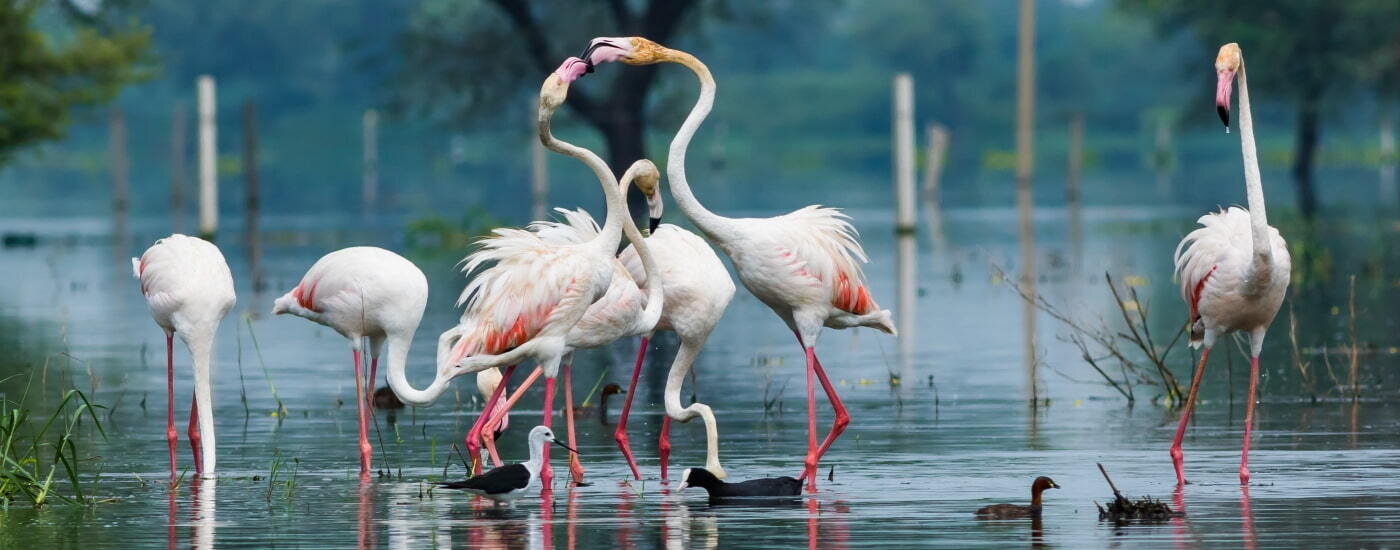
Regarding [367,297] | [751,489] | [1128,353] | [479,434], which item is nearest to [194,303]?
[367,297]

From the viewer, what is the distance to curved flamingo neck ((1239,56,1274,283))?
10219 millimetres

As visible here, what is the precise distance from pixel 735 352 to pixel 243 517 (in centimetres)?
814

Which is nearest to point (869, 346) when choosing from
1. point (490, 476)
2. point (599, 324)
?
point (599, 324)

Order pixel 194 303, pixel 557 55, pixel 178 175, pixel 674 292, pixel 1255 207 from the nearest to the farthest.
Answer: pixel 1255 207, pixel 194 303, pixel 674 292, pixel 557 55, pixel 178 175

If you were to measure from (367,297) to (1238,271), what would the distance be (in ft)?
13.3

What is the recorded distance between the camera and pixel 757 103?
109500 mm

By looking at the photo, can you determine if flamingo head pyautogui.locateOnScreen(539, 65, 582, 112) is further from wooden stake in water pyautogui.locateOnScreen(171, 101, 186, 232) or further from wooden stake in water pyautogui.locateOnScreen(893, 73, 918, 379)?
wooden stake in water pyautogui.locateOnScreen(171, 101, 186, 232)

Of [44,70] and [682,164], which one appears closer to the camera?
[682,164]

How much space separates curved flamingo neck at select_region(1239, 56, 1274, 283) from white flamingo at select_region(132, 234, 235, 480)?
15.4ft

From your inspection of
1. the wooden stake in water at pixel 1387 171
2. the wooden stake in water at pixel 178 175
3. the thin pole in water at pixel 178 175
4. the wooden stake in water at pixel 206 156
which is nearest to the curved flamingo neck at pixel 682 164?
the wooden stake in water at pixel 206 156

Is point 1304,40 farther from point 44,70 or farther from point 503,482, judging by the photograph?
point 503,482

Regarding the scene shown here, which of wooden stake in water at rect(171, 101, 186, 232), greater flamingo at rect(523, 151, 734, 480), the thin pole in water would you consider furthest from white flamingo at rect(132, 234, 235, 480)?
the thin pole in water

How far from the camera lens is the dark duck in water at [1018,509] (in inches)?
365

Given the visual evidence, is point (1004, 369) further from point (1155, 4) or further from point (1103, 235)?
point (1155, 4)
